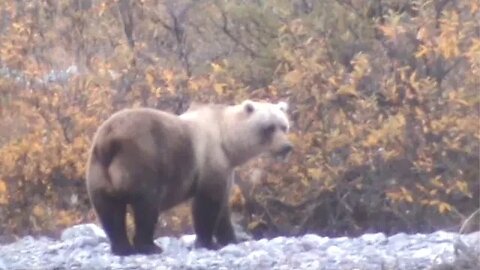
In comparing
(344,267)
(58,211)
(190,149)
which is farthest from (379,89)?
(344,267)

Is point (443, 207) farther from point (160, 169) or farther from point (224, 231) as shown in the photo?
point (160, 169)

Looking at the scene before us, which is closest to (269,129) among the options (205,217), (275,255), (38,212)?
(205,217)

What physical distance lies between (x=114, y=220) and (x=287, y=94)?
5.00 metres

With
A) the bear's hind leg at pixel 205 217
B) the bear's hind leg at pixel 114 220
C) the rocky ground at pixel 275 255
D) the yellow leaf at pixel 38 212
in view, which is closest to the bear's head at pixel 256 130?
the bear's hind leg at pixel 205 217

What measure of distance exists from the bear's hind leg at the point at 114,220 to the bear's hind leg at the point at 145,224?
77 mm

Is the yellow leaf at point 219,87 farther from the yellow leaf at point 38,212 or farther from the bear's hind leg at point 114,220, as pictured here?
the bear's hind leg at point 114,220

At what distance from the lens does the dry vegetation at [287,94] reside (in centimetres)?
1461

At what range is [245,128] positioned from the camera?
11.9 meters

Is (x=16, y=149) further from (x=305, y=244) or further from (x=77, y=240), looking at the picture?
(x=305, y=244)

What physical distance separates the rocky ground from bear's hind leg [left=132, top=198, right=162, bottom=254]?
14 cm

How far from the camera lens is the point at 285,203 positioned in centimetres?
1515

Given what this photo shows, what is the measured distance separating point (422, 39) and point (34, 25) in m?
4.42

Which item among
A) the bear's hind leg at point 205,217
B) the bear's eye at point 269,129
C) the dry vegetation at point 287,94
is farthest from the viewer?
the dry vegetation at point 287,94

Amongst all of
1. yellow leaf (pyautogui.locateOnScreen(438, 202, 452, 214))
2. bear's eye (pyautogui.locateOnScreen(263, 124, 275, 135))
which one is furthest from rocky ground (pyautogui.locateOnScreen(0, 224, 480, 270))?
yellow leaf (pyautogui.locateOnScreen(438, 202, 452, 214))
